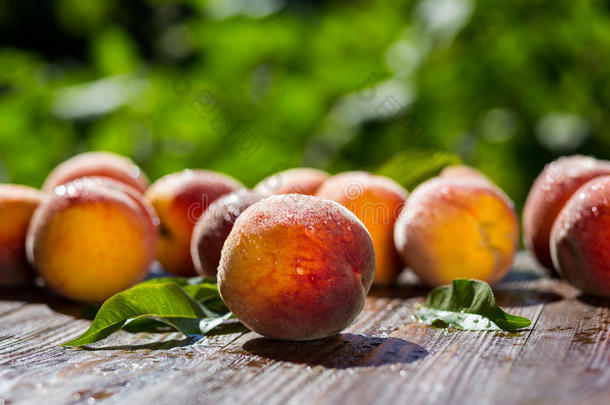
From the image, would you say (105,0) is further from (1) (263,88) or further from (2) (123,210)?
(2) (123,210)

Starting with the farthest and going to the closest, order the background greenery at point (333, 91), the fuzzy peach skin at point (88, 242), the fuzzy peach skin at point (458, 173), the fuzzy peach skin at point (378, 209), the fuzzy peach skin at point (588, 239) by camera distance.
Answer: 1. the background greenery at point (333, 91)
2. the fuzzy peach skin at point (458, 173)
3. the fuzzy peach skin at point (378, 209)
4. the fuzzy peach skin at point (88, 242)
5. the fuzzy peach skin at point (588, 239)

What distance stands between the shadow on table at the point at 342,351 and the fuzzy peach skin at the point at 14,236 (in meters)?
0.75

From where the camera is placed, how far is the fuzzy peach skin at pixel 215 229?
4.28 ft

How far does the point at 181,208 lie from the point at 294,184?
0.26 meters

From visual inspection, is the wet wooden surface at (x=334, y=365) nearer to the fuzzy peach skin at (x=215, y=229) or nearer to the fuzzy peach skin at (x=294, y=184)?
the fuzzy peach skin at (x=215, y=229)

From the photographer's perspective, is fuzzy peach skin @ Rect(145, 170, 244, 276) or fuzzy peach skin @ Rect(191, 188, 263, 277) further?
fuzzy peach skin @ Rect(145, 170, 244, 276)

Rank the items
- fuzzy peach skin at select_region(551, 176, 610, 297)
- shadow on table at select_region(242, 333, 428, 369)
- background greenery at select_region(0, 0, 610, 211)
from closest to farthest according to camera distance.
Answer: shadow on table at select_region(242, 333, 428, 369)
fuzzy peach skin at select_region(551, 176, 610, 297)
background greenery at select_region(0, 0, 610, 211)

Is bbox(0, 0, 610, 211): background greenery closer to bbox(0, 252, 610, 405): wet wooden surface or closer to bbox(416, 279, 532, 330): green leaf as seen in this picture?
bbox(416, 279, 532, 330): green leaf

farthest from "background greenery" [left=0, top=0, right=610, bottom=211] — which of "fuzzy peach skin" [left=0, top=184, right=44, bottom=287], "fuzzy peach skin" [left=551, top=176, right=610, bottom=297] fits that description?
"fuzzy peach skin" [left=0, top=184, right=44, bottom=287]

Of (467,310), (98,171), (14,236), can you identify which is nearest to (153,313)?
(467,310)

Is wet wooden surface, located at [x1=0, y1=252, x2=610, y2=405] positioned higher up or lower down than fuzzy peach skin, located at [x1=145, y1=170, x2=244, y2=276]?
lower down

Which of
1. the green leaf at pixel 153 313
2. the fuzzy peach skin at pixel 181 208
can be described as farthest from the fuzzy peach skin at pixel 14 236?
the green leaf at pixel 153 313

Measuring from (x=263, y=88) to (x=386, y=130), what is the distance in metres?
0.73

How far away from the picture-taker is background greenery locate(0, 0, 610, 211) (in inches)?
102
